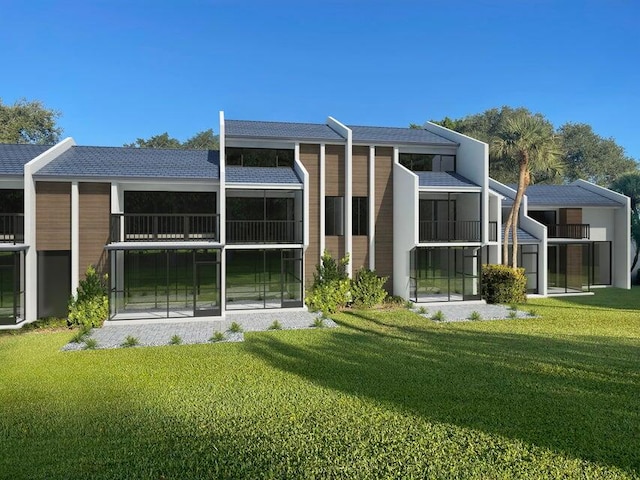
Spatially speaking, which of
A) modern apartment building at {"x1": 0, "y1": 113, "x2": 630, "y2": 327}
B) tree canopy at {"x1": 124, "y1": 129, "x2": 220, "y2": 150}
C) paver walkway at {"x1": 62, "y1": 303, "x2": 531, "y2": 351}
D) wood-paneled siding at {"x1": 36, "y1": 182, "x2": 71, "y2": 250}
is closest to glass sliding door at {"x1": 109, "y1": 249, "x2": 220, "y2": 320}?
modern apartment building at {"x1": 0, "y1": 113, "x2": 630, "y2": 327}

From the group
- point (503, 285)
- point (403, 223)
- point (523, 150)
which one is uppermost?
point (523, 150)

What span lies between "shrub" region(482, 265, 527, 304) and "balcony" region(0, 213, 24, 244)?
19.3 meters

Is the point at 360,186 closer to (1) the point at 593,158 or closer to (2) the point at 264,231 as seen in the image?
(2) the point at 264,231

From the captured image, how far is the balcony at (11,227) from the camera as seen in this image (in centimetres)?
1546

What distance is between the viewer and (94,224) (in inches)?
640

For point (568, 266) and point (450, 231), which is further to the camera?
point (568, 266)

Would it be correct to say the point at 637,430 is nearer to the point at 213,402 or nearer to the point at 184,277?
the point at 213,402

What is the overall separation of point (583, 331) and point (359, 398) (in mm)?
9630

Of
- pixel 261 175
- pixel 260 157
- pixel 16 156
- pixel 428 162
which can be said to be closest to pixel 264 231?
pixel 261 175

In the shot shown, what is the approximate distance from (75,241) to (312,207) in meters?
9.39

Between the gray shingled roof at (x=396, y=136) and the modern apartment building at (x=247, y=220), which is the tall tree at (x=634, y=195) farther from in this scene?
the gray shingled roof at (x=396, y=136)

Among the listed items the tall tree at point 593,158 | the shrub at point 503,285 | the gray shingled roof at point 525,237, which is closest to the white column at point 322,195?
the shrub at point 503,285

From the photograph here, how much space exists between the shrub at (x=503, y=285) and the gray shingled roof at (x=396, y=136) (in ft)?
21.2

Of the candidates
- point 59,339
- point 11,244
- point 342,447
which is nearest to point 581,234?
point 342,447
